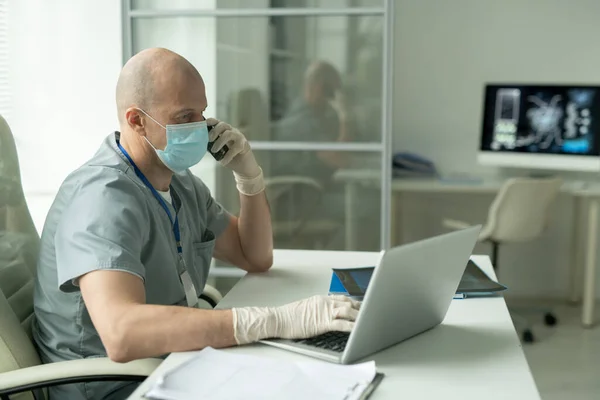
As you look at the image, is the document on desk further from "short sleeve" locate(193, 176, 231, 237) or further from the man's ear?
"short sleeve" locate(193, 176, 231, 237)

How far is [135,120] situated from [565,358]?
8.65 ft

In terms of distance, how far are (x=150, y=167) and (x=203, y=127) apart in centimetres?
16

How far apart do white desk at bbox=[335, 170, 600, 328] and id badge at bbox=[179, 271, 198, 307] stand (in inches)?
70.8

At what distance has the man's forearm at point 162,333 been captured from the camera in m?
1.35

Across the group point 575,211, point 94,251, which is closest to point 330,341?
point 94,251

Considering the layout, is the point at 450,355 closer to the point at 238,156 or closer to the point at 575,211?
the point at 238,156

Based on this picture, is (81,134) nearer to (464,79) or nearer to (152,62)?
(152,62)

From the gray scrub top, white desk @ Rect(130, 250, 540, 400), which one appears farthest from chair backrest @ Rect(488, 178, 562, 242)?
the gray scrub top

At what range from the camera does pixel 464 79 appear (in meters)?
4.61

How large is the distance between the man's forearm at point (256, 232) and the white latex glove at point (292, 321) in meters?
0.61

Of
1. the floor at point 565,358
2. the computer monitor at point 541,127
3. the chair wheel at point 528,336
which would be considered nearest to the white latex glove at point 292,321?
the floor at point 565,358

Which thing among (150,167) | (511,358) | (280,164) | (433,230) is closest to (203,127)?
(150,167)

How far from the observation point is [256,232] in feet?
6.81

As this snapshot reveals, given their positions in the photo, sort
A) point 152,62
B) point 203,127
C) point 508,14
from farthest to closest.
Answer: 1. point 508,14
2. point 203,127
3. point 152,62
